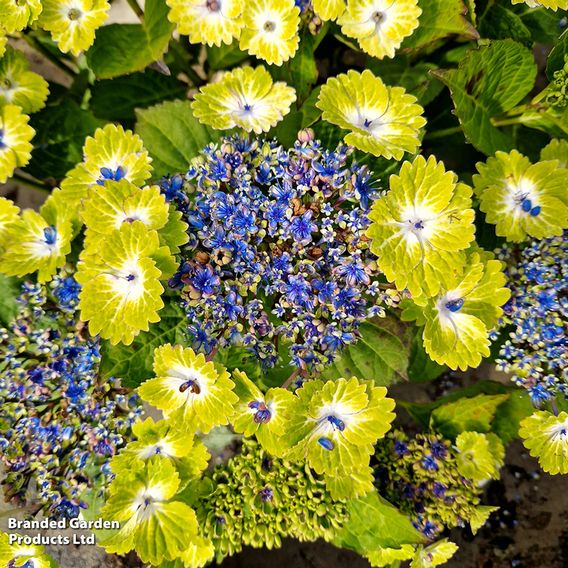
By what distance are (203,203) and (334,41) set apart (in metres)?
1.02

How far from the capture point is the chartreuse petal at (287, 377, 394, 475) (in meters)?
0.96

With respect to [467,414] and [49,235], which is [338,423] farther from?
[49,235]

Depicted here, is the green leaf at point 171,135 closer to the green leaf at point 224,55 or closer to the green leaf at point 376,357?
the green leaf at point 224,55

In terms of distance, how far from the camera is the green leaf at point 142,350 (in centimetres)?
111

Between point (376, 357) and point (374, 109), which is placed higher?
point (374, 109)

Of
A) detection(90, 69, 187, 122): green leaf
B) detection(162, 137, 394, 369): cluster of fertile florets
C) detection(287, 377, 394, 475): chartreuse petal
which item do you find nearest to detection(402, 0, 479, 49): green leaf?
detection(162, 137, 394, 369): cluster of fertile florets

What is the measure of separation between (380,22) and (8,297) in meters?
1.08

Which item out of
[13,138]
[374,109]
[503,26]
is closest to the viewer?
[374,109]

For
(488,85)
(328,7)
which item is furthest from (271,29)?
(488,85)

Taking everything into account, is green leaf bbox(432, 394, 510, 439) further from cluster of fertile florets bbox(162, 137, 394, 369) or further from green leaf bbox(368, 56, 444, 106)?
green leaf bbox(368, 56, 444, 106)

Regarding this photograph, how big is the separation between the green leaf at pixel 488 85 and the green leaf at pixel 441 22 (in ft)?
0.23

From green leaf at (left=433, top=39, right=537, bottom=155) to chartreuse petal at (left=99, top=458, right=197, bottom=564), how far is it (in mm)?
1026

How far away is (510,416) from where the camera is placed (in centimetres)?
140

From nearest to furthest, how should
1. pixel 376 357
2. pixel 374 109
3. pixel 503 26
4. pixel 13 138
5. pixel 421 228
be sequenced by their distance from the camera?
pixel 421 228 < pixel 374 109 < pixel 376 357 < pixel 13 138 < pixel 503 26
